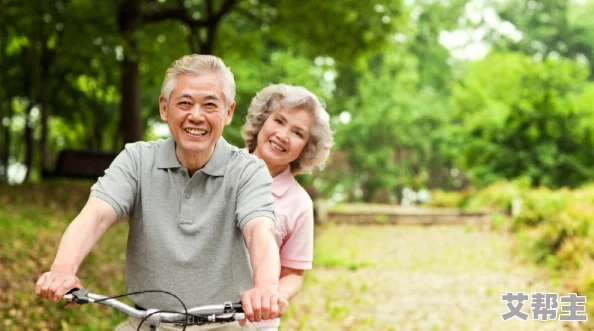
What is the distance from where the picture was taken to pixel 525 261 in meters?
12.3

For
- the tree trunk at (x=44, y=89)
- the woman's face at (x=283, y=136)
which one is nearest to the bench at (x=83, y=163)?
the tree trunk at (x=44, y=89)

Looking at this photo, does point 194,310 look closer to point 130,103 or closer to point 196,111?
point 196,111

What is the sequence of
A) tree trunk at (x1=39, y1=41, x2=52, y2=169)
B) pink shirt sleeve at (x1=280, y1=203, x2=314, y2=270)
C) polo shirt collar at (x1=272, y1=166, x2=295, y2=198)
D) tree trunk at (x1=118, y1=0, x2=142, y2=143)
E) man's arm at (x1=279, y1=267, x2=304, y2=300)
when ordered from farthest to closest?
tree trunk at (x1=39, y1=41, x2=52, y2=169)
tree trunk at (x1=118, y1=0, x2=142, y2=143)
polo shirt collar at (x1=272, y1=166, x2=295, y2=198)
pink shirt sleeve at (x1=280, y1=203, x2=314, y2=270)
man's arm at (x1=279, y1=267, x2=304, y2=300)

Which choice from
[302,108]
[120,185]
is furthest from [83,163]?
[120,185]

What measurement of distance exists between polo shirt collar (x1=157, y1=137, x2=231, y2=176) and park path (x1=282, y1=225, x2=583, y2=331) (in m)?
5.67

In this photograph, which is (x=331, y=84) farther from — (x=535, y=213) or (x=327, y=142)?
(x=327, y=142)

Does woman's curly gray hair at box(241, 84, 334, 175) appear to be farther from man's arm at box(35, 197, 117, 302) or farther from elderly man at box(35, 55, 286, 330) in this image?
man's arm at box(35, 197, 117, 302)

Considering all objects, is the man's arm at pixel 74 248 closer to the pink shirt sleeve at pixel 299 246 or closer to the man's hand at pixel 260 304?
the man's hand at pixel 260 304

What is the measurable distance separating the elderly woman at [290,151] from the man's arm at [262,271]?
793mm

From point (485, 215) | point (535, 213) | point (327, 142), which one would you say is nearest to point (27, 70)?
point (485, 215)

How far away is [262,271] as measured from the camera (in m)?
2.23

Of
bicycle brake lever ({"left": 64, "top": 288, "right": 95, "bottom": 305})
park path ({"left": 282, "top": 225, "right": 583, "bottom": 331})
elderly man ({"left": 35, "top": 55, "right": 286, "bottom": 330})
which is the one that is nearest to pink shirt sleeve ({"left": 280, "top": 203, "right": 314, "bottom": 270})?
elderly man ({"left": 35, "top": 55, "right": 286, "bottom": 330})

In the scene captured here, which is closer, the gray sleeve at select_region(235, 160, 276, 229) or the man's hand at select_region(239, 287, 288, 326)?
the man's hand at select_region(239, 287, 288, 326)

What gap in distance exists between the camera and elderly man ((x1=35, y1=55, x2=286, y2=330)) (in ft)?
7.72
